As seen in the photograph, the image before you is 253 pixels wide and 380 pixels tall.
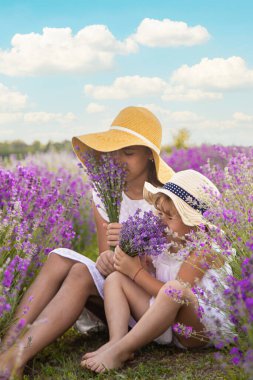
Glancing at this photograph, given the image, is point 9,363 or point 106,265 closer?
point 9,363

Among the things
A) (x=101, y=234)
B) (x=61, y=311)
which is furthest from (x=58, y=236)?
(x=61, y=311)

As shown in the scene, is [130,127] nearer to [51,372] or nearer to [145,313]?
[145,313]

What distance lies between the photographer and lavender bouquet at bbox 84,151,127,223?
3621 mm

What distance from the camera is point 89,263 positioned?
337 cm

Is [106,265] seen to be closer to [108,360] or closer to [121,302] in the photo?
[121,302]

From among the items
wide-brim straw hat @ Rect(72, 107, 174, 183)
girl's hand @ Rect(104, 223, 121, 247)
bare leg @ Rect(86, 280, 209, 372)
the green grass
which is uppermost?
wide-brim straw hat @ Rect(72, 107, 174, 183)

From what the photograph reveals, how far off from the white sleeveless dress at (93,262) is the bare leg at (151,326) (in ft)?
1.40

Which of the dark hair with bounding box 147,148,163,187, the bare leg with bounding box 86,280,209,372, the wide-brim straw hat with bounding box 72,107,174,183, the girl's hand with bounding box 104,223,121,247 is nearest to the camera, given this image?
the bare leg with bounding box 86,280,209,372

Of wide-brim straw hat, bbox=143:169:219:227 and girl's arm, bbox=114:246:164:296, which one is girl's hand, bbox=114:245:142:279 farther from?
wide-brim straw hat, bbox=143:169:219:227

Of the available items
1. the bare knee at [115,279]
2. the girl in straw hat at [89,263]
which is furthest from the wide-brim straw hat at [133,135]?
the bare knee at [115,279]

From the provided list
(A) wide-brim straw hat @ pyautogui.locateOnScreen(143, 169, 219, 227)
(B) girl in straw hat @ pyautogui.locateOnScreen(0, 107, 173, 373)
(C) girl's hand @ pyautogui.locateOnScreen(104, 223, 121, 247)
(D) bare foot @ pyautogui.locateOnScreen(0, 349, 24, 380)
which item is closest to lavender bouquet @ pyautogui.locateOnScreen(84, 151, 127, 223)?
(B) girl in straw hat @ pyautogui.locateOnScreen(0, 107, 173, 373)

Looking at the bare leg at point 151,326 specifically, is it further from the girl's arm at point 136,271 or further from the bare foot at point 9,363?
the bare foot at point 9,363

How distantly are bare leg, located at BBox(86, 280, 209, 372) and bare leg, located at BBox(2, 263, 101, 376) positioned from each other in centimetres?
26

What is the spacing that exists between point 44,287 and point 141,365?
2.24 ft
